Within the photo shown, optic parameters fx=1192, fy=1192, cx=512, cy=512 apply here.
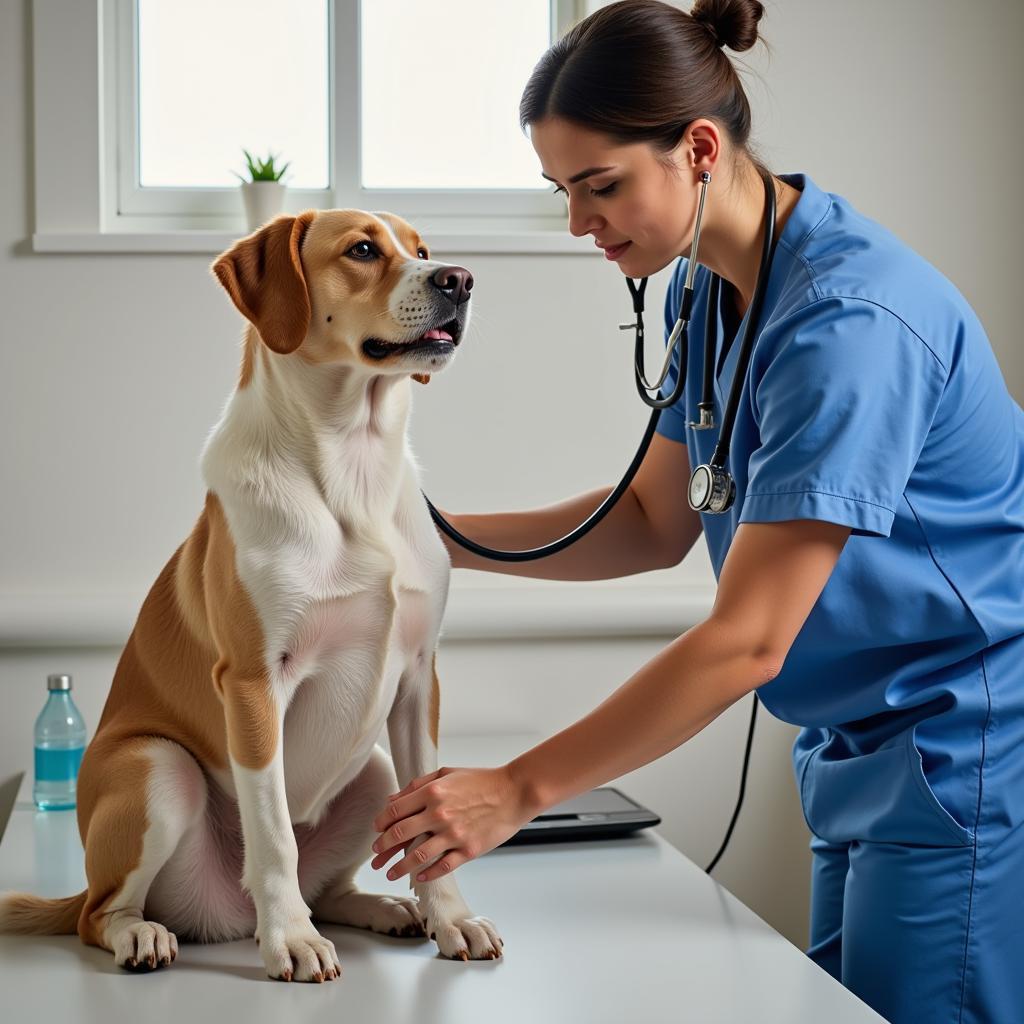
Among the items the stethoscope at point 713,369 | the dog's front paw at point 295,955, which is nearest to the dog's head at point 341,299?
the stethoscope at point 713,369

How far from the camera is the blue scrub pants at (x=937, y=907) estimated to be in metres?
1.11

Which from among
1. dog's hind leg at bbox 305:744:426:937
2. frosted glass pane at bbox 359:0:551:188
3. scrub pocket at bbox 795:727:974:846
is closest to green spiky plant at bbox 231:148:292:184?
frosted glass pane at bbox 359:0:551:188

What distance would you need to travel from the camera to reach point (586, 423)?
204 cm

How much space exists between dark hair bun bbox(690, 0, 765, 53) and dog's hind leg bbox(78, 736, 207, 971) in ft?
2.85

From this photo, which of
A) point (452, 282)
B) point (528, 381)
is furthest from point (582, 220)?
point (528, 381)

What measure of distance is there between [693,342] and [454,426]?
733 millimetres

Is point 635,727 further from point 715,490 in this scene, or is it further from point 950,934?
point 950,934

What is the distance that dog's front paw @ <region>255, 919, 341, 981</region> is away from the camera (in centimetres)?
96

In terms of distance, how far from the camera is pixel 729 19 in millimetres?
1183

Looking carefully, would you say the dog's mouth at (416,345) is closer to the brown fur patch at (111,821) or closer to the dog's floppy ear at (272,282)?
the dog's floppy ear at (272,282)

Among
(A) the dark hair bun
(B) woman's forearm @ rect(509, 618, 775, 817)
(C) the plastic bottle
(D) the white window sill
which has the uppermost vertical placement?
(A) the dark hair bun

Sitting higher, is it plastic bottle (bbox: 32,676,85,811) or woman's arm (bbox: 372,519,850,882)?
woman's arm (bbox: 372,519,850,882)

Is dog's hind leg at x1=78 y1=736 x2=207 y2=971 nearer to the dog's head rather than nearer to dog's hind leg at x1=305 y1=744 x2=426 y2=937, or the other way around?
dog's hind leg at x1=305 y1=744 x2=426 y2=937

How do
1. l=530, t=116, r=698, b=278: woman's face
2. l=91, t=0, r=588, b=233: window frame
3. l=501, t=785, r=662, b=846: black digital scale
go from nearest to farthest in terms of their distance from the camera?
l=530, t=116, r=698, b=278: woman's face < l=501, t=785, r=662, b=846: black digital scale < l=91, t=0, r=588, b=233: window frame
